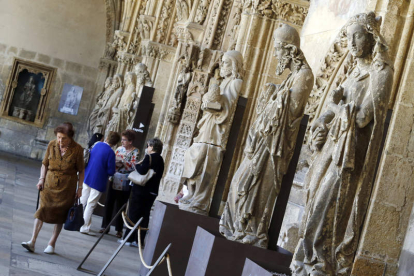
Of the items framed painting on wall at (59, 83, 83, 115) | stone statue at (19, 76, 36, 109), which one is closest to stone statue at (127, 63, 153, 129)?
framed painting on wall at (59, 83, 83, 115)

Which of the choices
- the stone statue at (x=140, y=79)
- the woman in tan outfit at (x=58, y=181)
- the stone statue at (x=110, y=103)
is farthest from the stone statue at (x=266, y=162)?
the stone statue at (x=110, y=103)

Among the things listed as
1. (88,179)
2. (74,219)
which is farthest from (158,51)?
(74,219)

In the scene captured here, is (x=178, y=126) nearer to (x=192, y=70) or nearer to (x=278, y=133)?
(x=192, y=70)

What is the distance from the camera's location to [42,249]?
705 centimetres

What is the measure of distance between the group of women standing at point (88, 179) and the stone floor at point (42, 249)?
8.5 inches

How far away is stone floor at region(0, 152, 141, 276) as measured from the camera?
6156 millimetres

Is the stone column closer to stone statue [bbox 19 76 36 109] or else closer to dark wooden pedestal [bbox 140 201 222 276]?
dark wooden pedestal [bbox 140 201 222 276]

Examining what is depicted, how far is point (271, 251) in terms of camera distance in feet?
16.2

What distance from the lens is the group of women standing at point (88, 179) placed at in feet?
22.1

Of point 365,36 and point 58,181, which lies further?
point 58,181

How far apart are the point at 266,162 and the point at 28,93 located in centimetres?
1881

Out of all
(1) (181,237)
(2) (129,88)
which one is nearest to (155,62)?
(2) (129,88)

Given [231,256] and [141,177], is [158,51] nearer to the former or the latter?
[141,177]

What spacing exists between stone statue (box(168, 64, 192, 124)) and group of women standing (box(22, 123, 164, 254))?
172cm
